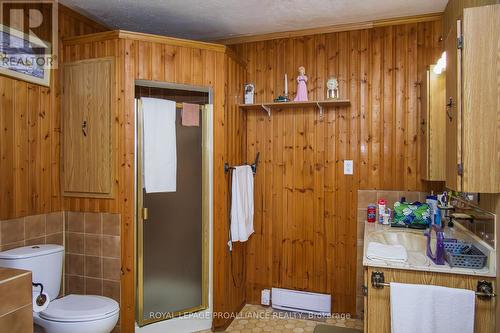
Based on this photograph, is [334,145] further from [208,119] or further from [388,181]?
[208,119]

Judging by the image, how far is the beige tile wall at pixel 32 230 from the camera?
232 centimetres

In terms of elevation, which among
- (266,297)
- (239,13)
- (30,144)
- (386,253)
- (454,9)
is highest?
(239,13)

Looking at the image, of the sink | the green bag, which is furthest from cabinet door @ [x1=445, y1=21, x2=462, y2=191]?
the green bag

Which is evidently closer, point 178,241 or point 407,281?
point 407,281

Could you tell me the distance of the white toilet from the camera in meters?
2.11

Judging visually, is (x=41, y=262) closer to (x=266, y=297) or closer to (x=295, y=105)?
(x=266, y=297)

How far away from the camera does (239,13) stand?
286 centimetres

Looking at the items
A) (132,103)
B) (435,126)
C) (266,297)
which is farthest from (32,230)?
(435,126)

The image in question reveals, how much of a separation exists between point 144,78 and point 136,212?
104cm

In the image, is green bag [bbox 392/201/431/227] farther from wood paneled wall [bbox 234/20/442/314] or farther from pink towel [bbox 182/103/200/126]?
pink towel [bbox 182/103/200/126]

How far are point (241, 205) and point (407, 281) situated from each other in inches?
62.0

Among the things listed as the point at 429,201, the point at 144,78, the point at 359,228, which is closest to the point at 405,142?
the point at 429,201

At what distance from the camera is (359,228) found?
310 centimetres

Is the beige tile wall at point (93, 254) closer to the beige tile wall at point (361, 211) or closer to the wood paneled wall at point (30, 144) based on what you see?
the wood paneled wall at point (30, 144)
